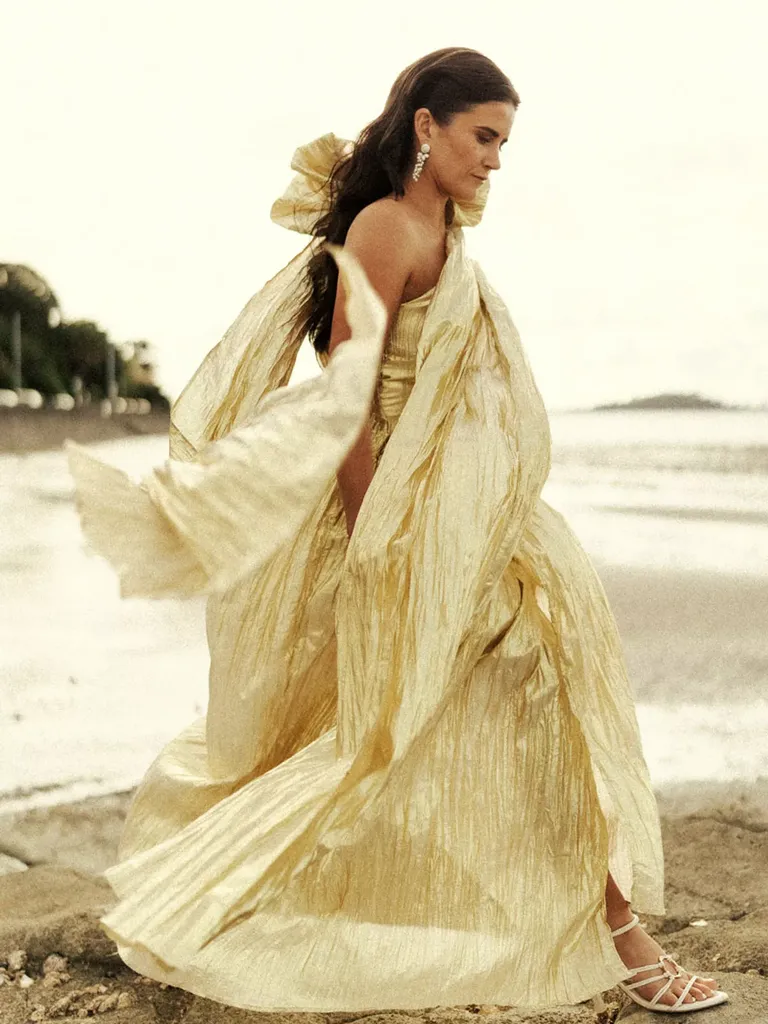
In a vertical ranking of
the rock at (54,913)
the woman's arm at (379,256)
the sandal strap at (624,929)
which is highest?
the woman's arm at (379,256)

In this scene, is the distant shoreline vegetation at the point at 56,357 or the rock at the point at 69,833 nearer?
the rock at the point at 69,833

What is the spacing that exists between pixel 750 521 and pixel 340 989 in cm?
1180

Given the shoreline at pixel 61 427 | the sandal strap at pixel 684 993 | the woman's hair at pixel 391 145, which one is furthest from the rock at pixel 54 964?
the shoreline at pixel 61 427

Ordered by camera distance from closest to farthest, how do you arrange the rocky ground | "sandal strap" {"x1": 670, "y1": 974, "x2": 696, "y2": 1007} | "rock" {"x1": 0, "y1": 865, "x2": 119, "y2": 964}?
1. "sandal strap" {"x1": 670, "y1": 974, "x2": 696, "y2": 1007}
2. the rocky ground
3. "rock" {"x1": 0, "y1": 865, "x2": 119, "y2": 964}

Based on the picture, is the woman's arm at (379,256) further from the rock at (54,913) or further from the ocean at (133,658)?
the rock at (54,913)

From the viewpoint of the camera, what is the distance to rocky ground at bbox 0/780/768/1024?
2566 mm

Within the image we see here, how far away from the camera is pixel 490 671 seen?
232 centimetres

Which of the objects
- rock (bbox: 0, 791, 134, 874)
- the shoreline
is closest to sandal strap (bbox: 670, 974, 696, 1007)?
rock (bbox: 0, 791, 134, 874)

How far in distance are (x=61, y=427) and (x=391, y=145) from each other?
26.9 m

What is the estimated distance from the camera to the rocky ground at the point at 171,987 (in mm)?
2566

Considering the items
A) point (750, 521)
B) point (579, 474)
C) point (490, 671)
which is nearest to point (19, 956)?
point (490, 671)

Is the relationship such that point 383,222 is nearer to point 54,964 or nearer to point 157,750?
point 54,964

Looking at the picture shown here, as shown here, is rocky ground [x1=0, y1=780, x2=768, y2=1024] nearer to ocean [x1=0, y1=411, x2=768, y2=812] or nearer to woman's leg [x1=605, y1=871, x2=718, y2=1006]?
woman's leg [x1=605, y1=871, x2=718, y2=1006]

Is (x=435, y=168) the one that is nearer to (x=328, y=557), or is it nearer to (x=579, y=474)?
(x=328, y=557)
